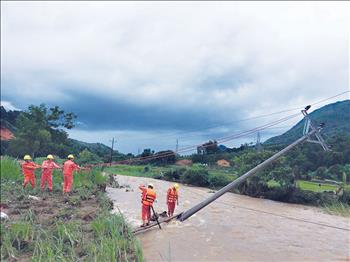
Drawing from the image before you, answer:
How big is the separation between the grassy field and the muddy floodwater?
107 centimetres

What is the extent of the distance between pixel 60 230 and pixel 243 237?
5722 mm

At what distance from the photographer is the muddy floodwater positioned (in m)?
9.68

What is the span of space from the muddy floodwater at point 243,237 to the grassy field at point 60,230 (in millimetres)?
1072

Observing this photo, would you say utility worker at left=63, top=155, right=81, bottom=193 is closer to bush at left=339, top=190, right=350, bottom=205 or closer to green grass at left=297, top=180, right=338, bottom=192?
bush at left=339, top=190, right=350, bottom=205

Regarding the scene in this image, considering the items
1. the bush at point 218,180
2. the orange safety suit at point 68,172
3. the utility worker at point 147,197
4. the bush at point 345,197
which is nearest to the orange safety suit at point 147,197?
the utility worker at point 147,197

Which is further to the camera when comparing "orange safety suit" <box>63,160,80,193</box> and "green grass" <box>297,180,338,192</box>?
"green grass" <box>297,180,338,192</box>

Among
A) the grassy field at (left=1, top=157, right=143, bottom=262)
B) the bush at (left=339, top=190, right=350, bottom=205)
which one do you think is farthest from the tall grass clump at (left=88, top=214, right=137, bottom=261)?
the bush at (left=339, top=190, right=350, bottom=205)

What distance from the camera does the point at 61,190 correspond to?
598 inches

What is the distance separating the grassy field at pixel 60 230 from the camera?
7.68 meters

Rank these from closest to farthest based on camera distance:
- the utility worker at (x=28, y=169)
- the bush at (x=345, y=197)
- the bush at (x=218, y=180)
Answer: the utility worker at (x=28, y=169), the bush at (x=345, y=197), the bush at (x=218, y=180)

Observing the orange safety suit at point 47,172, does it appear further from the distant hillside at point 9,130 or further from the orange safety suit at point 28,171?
the distant hillside at point 9,130

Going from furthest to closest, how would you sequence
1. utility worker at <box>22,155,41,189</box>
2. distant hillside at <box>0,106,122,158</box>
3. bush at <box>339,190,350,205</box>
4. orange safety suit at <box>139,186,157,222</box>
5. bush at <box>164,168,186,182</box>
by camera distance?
1. distant hillside at <box>0,106,122,158</box>
2. bush at <box>164,168,186,182</box>
3. bush at <box>339,190,350,205</box>
4. utility worker at <box>22,155,41,189</box>
5. orange safety suit at <box>139,186,157,222</box>

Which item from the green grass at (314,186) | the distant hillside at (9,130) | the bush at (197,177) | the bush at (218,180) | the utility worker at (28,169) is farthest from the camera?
the distant hillside at (9,130)

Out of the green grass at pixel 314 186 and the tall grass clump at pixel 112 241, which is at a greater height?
the green grass at pixel 314 186
